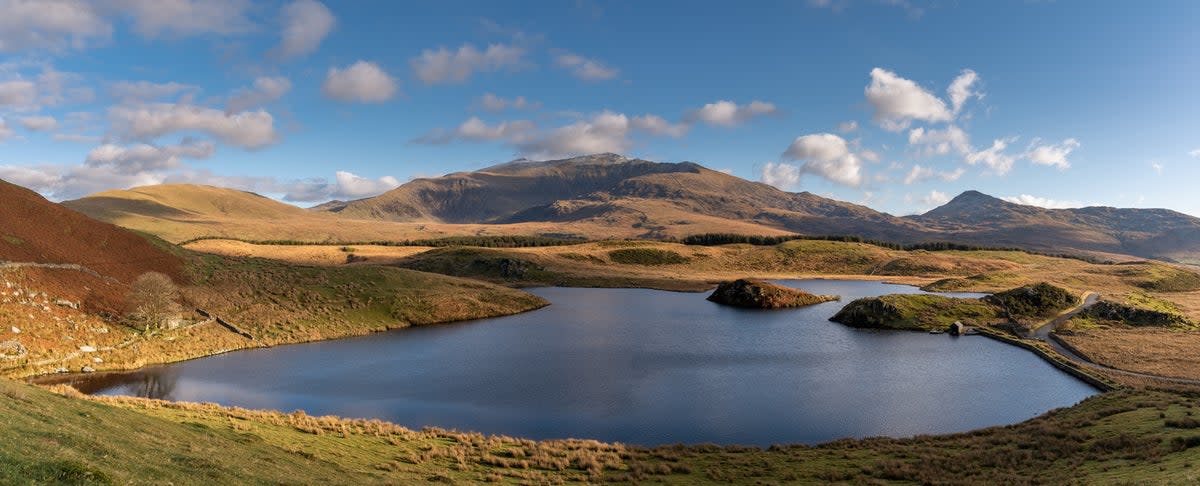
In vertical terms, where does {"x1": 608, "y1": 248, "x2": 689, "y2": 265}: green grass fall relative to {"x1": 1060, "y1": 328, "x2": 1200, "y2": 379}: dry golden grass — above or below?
above

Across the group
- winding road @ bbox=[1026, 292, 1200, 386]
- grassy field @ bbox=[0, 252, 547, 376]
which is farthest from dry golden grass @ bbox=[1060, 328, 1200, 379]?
grassy field @ bbox=[0, 252, 547, 376]

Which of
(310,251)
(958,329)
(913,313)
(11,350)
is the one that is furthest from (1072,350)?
(310,251)

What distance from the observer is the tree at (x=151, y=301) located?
5669 cm

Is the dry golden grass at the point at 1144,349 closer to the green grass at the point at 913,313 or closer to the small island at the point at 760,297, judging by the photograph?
the green grass at the point at 913,313

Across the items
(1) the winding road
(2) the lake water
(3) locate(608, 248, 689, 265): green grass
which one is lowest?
(2) the lake water

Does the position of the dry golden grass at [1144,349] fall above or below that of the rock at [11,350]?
above

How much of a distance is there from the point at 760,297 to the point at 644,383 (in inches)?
2249

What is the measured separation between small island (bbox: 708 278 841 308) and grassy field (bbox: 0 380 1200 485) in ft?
196

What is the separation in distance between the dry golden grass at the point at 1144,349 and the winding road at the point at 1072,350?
3.06 feet

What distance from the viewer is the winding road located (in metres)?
48.7

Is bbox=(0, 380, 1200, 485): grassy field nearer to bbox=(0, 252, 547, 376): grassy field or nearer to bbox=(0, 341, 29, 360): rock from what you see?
bbox=(0, 341, 29, 360): rock

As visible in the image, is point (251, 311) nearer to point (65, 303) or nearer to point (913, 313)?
point (65, 303)

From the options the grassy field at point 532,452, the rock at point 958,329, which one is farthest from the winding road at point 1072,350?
the grassy field at point 532,452

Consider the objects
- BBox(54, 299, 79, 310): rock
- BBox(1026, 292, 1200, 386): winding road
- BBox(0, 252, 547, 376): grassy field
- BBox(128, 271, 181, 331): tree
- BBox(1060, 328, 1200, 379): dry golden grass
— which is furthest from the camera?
BBox(128, 271, 181, 331): tree
